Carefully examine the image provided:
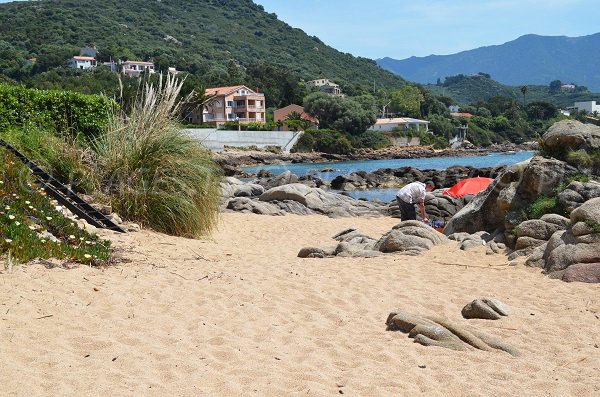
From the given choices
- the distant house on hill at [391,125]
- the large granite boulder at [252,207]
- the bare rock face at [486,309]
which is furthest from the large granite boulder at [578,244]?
the distant house on hill at [391,125]

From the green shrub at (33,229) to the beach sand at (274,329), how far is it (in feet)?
1.25

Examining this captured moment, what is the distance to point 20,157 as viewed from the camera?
35.9ft

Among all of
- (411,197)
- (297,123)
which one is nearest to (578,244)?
(411,197)

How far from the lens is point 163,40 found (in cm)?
15612

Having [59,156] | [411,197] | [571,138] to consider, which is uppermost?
[571,138]

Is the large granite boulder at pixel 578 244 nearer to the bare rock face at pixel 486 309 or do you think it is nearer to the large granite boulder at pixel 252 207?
the bare rock face at pixel 486 309

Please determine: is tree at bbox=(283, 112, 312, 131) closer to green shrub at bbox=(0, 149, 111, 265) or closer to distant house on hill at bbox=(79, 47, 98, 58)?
distant house on hill at bbox=(79, 47, 98, 58)

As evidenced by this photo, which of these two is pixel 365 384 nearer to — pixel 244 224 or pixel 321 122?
pixel 244 224

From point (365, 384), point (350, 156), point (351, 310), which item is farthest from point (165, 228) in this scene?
point (350, 156)

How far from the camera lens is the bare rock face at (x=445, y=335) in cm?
525

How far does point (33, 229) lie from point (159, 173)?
3011mm

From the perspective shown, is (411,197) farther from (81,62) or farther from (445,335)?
(81,62)

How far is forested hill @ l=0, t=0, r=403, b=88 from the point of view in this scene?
4638 inches

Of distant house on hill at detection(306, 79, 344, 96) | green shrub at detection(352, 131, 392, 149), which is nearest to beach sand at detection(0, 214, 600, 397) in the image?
green shrub at detection(352, 131, 392, 149)
